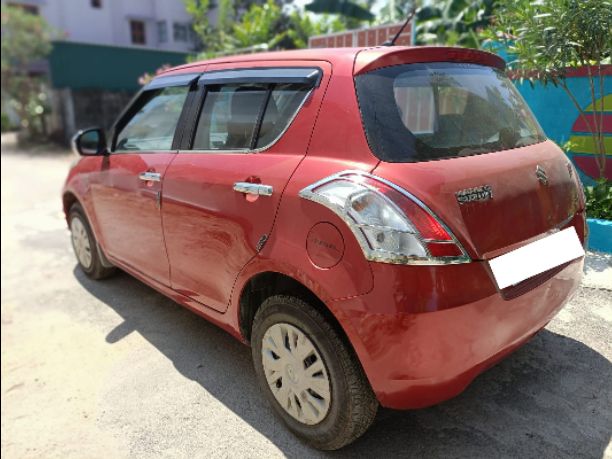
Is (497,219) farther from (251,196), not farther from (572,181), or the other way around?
(251,196)

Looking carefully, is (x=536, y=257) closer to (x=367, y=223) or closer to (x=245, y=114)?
(x=367, y=223)

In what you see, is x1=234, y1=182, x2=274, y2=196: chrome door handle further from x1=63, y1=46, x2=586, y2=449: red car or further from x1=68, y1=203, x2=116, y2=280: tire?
x1=68, y1=203, x2=116, y2=280: tire

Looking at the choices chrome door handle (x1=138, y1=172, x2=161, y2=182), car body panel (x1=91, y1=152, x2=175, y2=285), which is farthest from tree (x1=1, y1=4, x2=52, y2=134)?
chrome door handle (x1=138, y1=172, x2=161, y2=182)

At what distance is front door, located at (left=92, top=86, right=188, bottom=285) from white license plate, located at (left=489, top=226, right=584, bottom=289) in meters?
2.04

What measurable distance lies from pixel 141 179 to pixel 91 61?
17.9 m

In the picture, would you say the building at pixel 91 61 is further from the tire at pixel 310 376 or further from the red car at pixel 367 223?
the tire at pixel 310 376

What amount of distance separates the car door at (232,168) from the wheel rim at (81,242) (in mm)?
1817

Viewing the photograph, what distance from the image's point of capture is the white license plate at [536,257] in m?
1.93

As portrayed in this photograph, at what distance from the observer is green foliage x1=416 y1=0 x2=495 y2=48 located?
7988mm

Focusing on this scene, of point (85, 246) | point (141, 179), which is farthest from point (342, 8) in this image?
point (141, 179)

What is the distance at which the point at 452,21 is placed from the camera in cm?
931

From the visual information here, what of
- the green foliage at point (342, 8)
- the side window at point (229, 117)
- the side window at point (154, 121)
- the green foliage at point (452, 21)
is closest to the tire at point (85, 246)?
the side window at point (154, 121)

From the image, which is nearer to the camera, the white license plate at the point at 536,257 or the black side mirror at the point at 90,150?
the white license plate at the point at 536,257

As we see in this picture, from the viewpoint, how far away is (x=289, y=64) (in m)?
2.47
